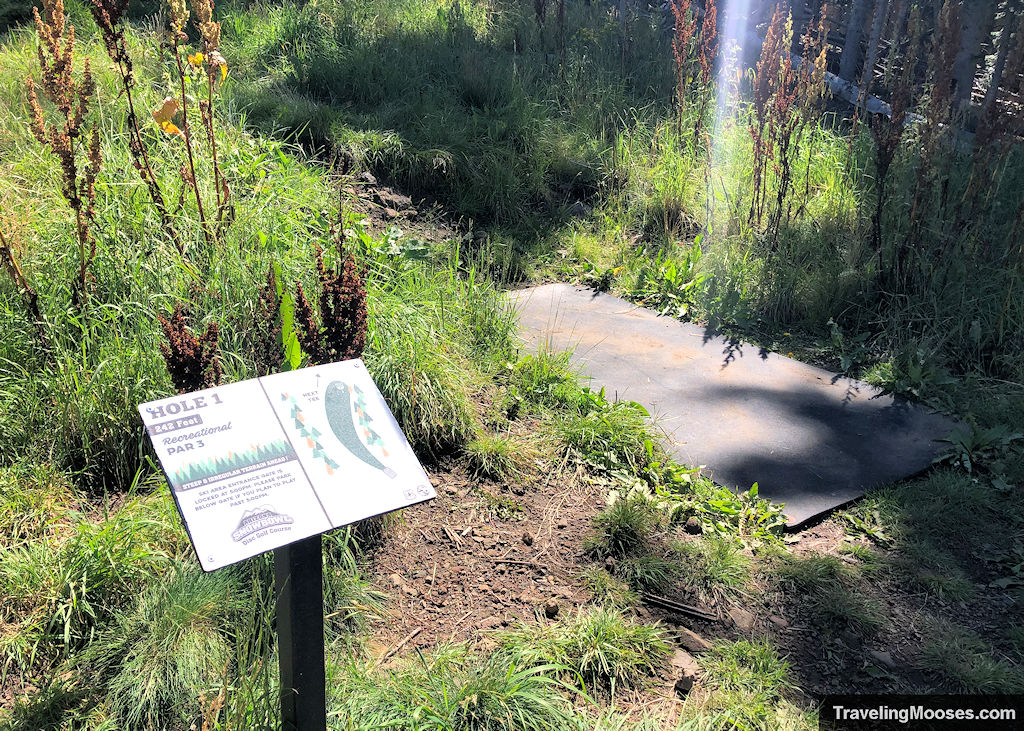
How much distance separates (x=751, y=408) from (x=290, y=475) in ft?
9.58

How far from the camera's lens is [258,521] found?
5.93 feet

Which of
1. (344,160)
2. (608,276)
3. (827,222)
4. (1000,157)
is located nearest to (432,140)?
(344,160)

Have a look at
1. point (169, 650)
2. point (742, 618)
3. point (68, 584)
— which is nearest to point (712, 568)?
point (742, 618)

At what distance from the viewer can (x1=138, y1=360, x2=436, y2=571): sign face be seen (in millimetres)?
1802

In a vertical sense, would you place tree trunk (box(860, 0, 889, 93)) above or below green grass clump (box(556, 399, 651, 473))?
above

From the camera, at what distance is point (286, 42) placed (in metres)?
7.15

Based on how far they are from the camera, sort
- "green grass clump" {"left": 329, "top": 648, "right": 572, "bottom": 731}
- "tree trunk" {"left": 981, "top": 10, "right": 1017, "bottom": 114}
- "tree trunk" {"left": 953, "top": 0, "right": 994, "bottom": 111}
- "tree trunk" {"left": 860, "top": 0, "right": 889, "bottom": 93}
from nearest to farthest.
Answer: "green grass clump" {"left": 329, "top": 648, "right": 572, "bottom": 731} < "tree trunk" {"left": 981, "top": 10, "right": 1017, "bottom": 114} < "tree trunk" {"left": 860, "top": 0, "right": 889, "bottom": 93} < "tree trunk" {"left": 953, "top": 0, "right": 994, "bottom": 111}

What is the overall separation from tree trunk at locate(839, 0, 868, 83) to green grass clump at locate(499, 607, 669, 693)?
Result: 636cm

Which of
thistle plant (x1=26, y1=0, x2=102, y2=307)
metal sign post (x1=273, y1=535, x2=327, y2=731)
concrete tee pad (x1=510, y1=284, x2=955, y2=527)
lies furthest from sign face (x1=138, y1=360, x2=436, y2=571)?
concrete tee pad (x1=510, y1=284, x2=955, y2=527)

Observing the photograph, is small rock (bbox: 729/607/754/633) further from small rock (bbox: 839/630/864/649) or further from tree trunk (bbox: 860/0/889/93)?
tree trunk (bbox: 860/0/889/93)

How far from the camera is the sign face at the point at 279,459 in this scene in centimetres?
180

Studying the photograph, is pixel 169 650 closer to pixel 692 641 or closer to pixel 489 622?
pixel 489 622

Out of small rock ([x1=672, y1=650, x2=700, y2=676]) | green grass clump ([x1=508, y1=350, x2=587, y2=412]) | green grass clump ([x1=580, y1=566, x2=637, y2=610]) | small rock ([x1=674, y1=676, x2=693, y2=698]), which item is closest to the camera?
small rock ([x1=674, y1=676, x2=693, y2=698])

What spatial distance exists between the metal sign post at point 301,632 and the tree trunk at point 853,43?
7.18 meters
